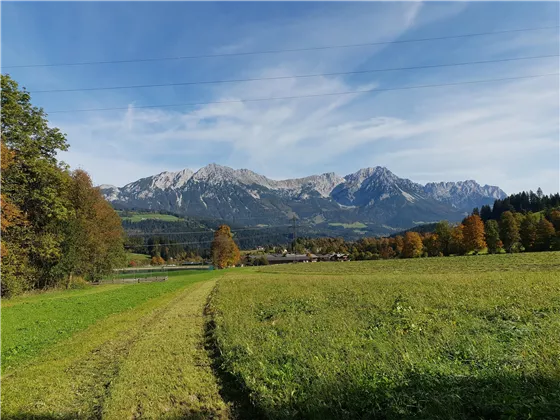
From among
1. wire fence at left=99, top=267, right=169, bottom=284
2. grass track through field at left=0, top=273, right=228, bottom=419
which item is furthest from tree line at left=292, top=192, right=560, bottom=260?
grass track through field at left=0, top=273, right=228, bottom=419

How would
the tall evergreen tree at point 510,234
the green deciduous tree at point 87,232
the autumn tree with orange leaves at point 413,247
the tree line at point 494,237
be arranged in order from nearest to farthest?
the green deciduous tree at point 87,232 → the tree line at point 494,237 → the tall evergreen tree at point 510,234 → the autumn tree with orange leaves at point 413,247

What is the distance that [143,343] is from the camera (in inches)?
551

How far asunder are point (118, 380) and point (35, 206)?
37.2 meters

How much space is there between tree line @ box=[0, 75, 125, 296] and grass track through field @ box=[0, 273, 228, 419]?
24.4 metres

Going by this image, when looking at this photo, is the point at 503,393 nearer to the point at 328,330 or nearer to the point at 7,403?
the point at 328,330

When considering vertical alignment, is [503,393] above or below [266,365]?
above

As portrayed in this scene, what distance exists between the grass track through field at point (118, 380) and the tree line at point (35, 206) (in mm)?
24373

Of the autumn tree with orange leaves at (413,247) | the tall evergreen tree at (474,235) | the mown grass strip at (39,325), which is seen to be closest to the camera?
the mown grass strip at (39,325)

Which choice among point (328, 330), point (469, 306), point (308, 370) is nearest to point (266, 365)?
point (308, 370)

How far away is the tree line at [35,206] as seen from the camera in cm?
3353

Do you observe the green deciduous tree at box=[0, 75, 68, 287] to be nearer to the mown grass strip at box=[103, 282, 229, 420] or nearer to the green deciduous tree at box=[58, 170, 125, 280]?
the green deciduous tree at box=[58, 170, 125, 280]

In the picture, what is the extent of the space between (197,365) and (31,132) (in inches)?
1535

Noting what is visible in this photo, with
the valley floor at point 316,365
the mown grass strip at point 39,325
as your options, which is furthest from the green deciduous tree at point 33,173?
the valley floor at point 316,365

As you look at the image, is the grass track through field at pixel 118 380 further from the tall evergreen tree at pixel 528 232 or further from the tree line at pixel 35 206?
the tall evergreen tree at pixel 528 232
